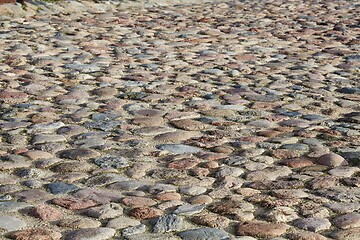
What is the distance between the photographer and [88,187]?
3676 mm

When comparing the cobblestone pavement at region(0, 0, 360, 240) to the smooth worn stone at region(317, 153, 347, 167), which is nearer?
the cobblestone pavement at region(0, 0, 360, 240)

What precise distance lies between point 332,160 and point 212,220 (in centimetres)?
103

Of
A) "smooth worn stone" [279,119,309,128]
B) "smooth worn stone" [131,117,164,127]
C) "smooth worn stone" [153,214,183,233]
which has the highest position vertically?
"smooth worn stone" [153,214,183,233]

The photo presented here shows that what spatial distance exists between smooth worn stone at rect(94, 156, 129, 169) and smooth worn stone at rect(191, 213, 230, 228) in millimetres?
808

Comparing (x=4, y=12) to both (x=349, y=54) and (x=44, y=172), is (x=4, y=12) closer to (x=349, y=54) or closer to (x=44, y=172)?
(x=349, y=54)

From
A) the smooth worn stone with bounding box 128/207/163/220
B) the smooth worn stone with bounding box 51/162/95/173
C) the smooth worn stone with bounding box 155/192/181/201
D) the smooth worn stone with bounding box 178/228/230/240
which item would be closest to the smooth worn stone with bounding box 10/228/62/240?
the smooth worn stone with bounding box 128/207/163/220

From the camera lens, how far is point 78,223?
3.21 meters

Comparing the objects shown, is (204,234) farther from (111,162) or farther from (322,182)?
(111,162)

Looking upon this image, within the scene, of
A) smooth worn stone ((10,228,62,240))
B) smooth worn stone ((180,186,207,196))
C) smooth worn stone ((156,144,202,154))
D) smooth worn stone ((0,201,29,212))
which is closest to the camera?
smooth worn stone ((10,228,62,240))

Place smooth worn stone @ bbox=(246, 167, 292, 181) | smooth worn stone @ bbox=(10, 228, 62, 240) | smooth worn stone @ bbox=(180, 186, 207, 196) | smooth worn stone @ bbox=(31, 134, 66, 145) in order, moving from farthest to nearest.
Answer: smooth worn stone @ bbox=(31, 134, 66, 145) < smooth worn stone @ bbox=(246, 167, 292, 181) < smooth worn stone @ bbox=(180, 186, 207, 196) < smooth worn stone @ bbox=(10, 228, 62, 240)

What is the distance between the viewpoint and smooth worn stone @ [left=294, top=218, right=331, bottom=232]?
3176 mm

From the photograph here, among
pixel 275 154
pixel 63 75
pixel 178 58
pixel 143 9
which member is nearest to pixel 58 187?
pixel 275 154

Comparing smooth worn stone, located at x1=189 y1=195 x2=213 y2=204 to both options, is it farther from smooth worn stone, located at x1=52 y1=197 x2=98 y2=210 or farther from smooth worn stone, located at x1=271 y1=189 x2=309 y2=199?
smooth worn stone, located at x1=52 y1=197 x2=98 y2=210

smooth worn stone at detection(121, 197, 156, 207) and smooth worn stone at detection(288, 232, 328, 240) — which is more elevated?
smooth worn stone at detection(288, 232, 328, 240)
